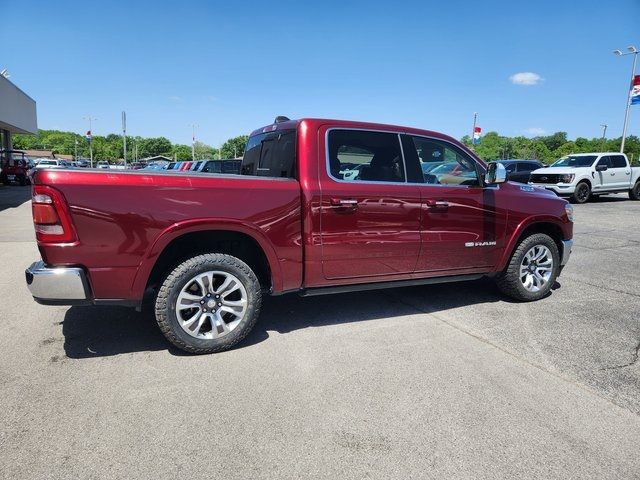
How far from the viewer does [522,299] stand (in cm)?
505

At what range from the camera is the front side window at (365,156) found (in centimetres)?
395

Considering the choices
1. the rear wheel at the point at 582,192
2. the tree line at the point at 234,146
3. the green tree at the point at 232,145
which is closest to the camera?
the rear wheel at the point at 582,192

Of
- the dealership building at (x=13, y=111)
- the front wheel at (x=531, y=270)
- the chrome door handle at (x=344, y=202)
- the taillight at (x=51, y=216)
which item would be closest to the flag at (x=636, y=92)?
the front wheel at (x=531, y=270)

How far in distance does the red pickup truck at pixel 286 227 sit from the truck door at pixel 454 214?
15 mm

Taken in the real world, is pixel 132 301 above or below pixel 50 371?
above

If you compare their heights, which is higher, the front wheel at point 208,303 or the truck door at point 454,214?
the truck door at point 454,214

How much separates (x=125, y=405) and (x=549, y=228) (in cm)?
493

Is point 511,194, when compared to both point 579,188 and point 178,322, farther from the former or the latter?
point 579,188

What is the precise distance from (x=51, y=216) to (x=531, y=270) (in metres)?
4.86

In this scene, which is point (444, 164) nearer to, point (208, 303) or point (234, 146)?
point (208, 303)

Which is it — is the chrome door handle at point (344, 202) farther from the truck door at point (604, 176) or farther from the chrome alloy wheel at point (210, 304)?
the truck door at point (604, 176)

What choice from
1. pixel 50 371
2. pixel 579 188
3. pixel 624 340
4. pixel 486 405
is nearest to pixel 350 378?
pixel 486 405

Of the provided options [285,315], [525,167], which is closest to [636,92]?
[525,167]

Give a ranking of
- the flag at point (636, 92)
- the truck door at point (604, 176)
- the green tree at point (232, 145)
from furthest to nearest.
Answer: the green tree at point (232, 145) < the flag at point (636, 92) < the truck door at point (604, 176)
